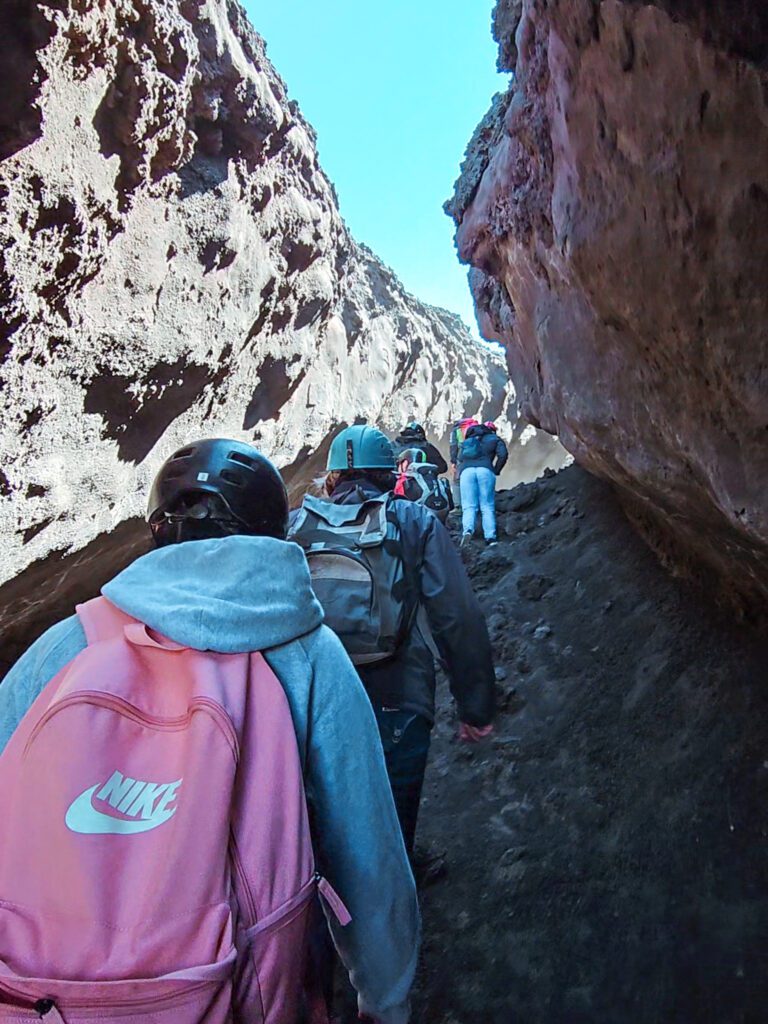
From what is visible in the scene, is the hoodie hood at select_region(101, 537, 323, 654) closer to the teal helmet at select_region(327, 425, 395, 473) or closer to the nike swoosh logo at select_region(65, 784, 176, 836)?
the nike swoosh logo at select_region(65, 784, 176, 836)

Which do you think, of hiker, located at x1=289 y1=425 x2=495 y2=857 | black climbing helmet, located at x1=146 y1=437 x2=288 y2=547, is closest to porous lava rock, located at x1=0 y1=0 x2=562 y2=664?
hiker, located at x1=289 y1=425 x2=495 y2=857

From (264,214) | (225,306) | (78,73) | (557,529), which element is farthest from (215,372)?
(557,529)

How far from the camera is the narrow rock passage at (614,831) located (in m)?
1.97

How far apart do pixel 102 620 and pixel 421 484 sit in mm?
4945

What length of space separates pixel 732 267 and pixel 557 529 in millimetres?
4817

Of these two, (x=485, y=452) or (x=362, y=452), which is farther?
(x=485, y=452)

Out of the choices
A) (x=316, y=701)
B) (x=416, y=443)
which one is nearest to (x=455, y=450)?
(x=416, y=443)

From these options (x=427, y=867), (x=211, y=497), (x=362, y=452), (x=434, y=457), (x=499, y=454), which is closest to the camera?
(x=211, y=497)

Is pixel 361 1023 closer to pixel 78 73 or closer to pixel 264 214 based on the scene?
pixel 78 73

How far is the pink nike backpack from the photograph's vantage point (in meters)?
0.70

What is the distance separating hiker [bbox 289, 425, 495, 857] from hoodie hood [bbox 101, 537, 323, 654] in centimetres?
81

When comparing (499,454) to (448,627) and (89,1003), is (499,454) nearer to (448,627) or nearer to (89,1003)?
(448,627)

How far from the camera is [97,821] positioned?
0.77m

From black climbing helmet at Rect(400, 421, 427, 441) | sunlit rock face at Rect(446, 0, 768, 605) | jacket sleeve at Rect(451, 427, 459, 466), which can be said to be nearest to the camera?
sunlit rock face at Rect(446, 0, 768, 605)
